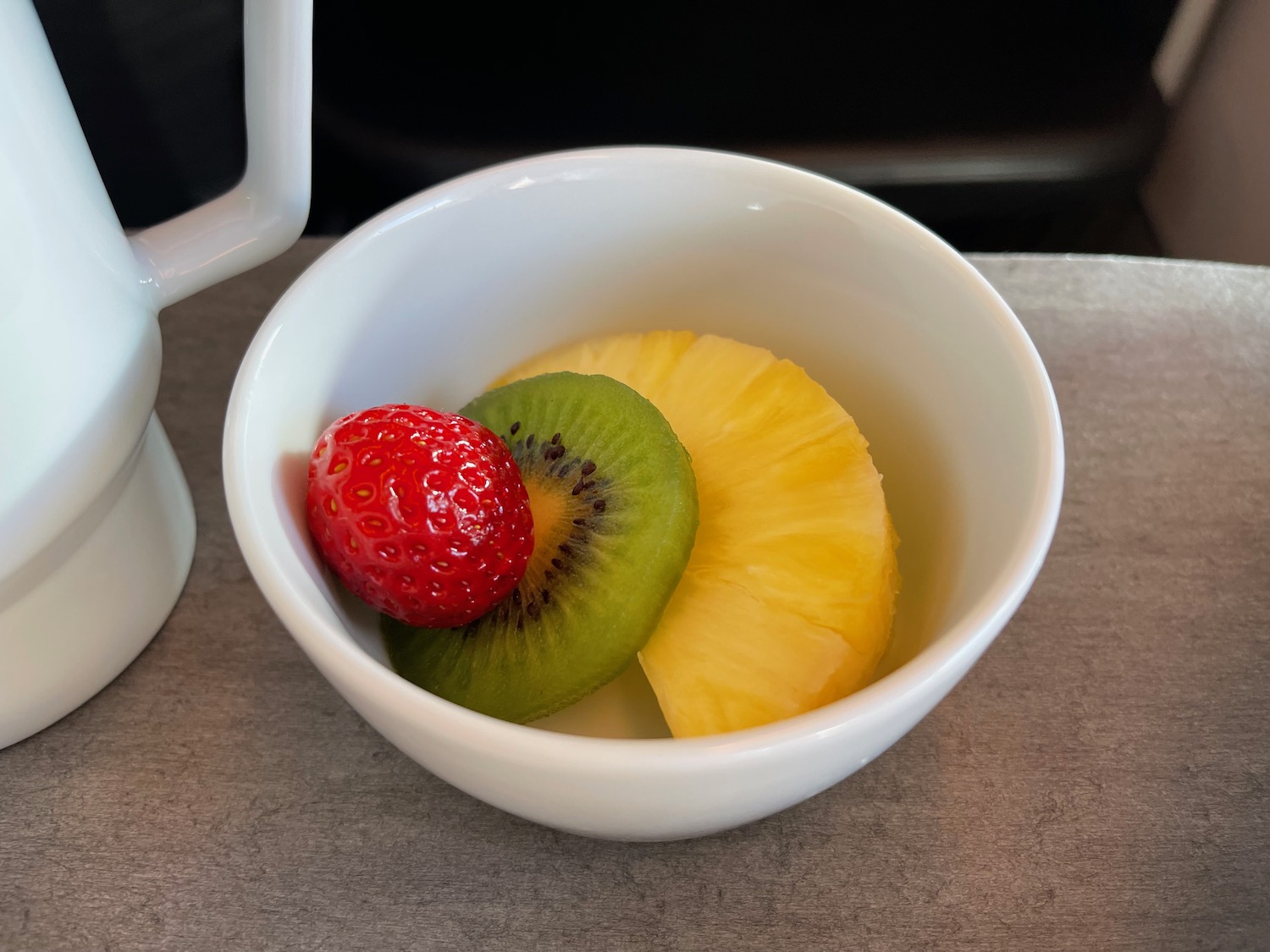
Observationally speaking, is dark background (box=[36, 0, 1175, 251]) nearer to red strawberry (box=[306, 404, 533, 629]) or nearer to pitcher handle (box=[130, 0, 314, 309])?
pitcher handle (box=[130, 0, 314, 309])

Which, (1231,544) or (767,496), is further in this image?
(1231,544)

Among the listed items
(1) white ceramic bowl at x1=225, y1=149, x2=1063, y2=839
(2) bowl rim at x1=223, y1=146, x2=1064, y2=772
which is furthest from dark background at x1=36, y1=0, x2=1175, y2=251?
(2) bowl rim at x1=223, y1=146, x2=1064, y2=772

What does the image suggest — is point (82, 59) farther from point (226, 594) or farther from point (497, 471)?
point (497, 471)

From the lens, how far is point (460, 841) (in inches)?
19.4

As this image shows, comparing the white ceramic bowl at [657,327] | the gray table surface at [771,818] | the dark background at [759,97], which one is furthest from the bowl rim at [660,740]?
the dark background at [759,97]

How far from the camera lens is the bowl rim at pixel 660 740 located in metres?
0.36

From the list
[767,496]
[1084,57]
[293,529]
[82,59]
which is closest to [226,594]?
[293,529]

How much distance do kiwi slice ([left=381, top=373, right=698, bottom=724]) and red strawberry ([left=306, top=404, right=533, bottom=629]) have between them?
0.08ft

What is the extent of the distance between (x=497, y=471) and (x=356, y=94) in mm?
783

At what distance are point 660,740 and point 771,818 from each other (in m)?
0.10

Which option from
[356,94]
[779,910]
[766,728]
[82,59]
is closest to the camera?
[766,728]

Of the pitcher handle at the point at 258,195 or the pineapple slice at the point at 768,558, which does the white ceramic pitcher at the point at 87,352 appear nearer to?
the pitcher handle at the point at 258,195

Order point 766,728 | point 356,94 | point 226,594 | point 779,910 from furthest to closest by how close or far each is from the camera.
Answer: point 356,94, point 226,594, point 779,910, point 766,728

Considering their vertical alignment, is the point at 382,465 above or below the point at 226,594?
above
